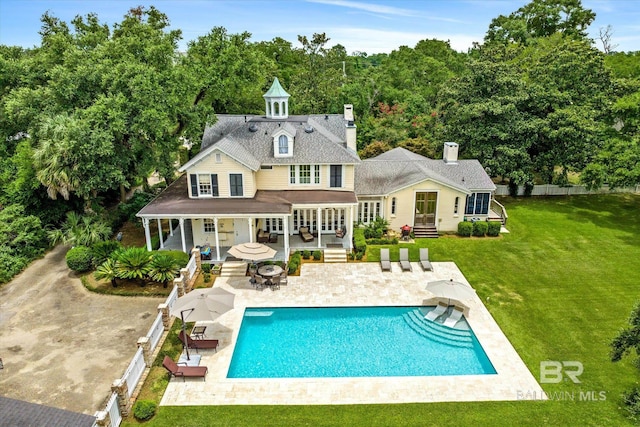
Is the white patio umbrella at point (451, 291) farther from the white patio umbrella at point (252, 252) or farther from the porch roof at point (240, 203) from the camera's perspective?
the white patio umbrella at point (252, 252)

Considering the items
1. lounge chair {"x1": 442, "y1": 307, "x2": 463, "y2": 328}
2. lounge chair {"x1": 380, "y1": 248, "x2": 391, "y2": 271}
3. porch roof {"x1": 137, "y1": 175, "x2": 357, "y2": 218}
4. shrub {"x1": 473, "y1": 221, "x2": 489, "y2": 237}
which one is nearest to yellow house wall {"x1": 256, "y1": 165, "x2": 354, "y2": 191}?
porch roof {"x1": 137, "y1": 175, "x2": 357, "y2": 218}

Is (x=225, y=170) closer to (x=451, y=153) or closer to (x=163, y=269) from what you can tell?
(x=163, y=269)

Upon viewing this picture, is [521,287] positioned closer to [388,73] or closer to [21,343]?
[21,343]

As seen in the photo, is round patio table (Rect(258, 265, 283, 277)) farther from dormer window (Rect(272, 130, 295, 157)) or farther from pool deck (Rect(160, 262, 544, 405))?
dormer window (Rect(272, 130, 295, 157))

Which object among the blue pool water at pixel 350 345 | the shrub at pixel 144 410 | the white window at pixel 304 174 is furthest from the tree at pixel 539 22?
the shrub at pixel 144 410

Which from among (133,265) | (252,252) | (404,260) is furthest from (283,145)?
(133,265)

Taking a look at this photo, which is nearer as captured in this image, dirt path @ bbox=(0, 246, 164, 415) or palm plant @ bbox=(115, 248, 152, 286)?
dirt path @ bbox=(0, 246, 164, 415)
